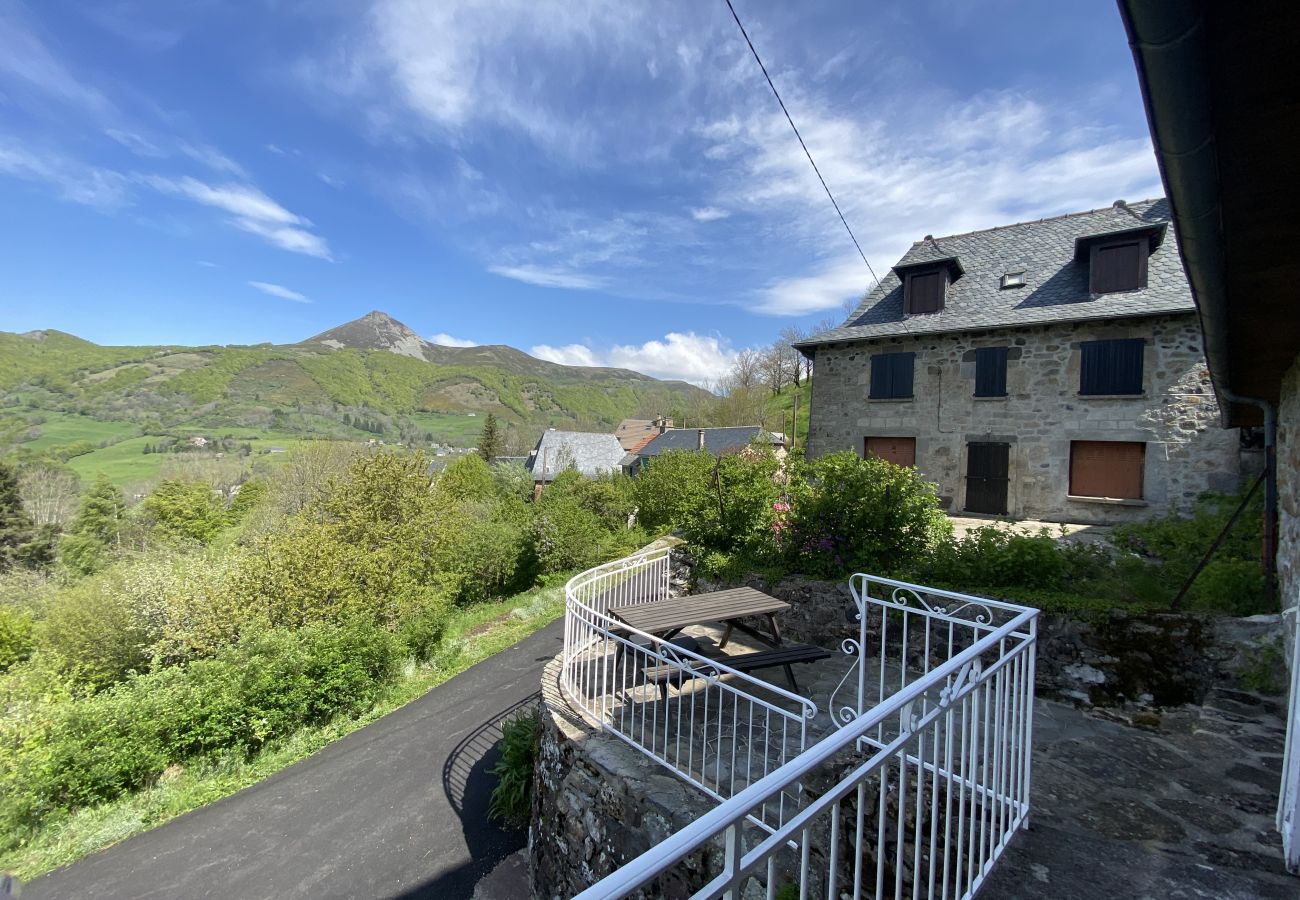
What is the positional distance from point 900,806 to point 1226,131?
2029mm

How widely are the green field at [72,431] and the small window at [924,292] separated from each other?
85408 mm

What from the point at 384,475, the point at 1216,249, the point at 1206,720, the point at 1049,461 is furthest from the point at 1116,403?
the point at 384,475

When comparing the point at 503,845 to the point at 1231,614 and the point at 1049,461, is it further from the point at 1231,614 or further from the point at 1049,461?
the point at 1049,461

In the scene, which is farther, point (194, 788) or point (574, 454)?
point (574, 454)

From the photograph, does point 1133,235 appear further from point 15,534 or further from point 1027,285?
point 15,534

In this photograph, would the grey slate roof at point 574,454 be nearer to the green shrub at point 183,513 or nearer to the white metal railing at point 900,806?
the green shrub at point 183,513

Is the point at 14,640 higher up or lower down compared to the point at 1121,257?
lower down

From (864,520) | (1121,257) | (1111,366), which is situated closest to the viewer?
(864,520)

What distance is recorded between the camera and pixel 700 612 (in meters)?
5.09

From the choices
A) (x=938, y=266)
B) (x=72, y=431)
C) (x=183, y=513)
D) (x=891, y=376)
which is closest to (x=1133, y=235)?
(x=938, y=266)

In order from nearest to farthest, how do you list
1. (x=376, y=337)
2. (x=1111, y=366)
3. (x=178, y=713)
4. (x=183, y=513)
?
(x=178, y=713), (x=1111, y=366), (x=183, y=513), (x=376, y=337)

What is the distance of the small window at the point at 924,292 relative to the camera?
13570 mm

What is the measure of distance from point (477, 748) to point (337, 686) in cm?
356

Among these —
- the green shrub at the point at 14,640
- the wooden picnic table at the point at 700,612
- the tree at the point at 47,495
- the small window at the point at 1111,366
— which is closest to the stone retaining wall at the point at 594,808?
the wooden picnic table at the point at 700,612
